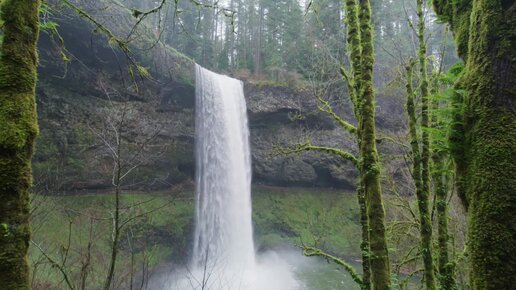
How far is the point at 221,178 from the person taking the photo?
18828mm

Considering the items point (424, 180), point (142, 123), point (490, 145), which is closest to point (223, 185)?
point (142, 123)

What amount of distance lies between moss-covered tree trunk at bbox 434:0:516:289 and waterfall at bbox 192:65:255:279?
16.6 meters

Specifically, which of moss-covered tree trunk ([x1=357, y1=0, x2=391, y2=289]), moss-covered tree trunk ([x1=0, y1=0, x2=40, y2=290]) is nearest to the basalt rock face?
moss-covered tree trunk ([x1=357, y1=0, x2=391, y2=289])

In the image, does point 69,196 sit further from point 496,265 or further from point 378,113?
point 378,113

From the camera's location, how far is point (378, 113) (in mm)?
23328

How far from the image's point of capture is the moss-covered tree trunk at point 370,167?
3203mm

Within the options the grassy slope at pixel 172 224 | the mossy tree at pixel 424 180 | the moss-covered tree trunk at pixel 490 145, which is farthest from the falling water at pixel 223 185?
the moss-covered tree trunk at pixel 490 145

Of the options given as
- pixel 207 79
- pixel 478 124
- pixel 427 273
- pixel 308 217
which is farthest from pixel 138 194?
pixel 478 124

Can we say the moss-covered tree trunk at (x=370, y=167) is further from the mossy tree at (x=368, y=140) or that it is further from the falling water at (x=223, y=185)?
the falling water at (x=223, y=185)

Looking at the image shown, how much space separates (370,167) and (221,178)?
15.9 metres

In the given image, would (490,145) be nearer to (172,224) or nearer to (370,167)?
(370,167)

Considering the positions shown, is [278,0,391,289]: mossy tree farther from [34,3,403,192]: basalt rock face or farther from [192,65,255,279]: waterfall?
[192,65,255,279]: waterfall

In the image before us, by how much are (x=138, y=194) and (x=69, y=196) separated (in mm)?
3488

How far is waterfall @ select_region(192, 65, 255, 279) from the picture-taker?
58.8 ft
